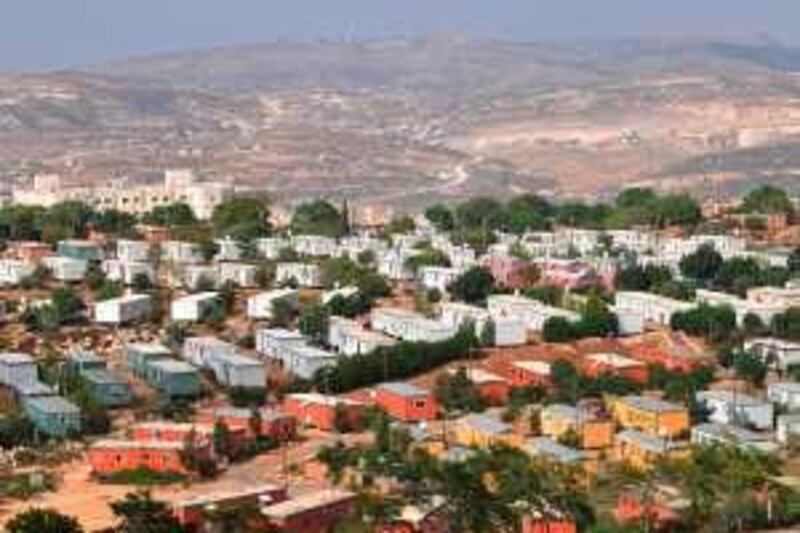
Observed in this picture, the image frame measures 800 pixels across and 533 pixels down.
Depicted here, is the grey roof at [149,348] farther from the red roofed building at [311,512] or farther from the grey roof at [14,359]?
the red roofed building at [311,512]

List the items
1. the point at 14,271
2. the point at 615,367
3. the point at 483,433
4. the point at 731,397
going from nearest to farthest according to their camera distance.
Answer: the point at 483,433 < the point at 731,397 < the point at 615,367 < the point at 14,271

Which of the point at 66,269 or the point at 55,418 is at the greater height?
the point at 66,269

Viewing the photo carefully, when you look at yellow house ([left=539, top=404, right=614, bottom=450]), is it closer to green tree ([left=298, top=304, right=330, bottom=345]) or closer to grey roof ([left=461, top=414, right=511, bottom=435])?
grey roof ([left=461, top=414, right=511, bottom=435])

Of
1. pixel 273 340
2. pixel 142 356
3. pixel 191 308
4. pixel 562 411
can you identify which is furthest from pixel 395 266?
pixel 562 411

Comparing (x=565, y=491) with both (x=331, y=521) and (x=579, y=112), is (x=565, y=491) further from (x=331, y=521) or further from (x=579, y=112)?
(x=579, y=112)

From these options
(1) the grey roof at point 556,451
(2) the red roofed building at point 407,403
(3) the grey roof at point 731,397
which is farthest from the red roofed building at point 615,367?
(1) the grey roof at point 556,451

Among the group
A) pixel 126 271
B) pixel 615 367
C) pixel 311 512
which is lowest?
pixel 615 367

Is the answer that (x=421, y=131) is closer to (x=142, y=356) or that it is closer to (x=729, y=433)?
(x=142, y=356)
